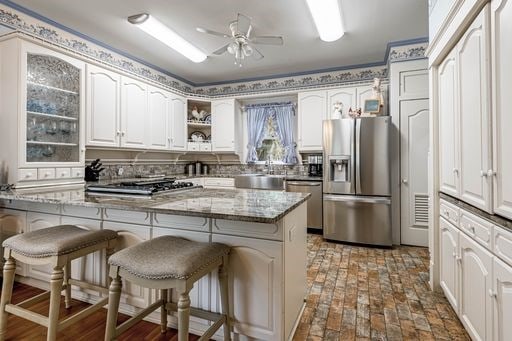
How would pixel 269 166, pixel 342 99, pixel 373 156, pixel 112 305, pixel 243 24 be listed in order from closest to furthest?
1. pixel 112 305
2. pixel 243 24
3. pixel 373 156
4. pixel 342 99
5. pixel 269 166

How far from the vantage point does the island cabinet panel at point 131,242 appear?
177 cm

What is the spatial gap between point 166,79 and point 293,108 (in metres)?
2.21

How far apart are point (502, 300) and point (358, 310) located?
0.96 m

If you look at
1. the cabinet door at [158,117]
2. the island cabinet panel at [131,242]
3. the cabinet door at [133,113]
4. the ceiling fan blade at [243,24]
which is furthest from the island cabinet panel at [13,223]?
the ceiling fan blade at [243,24]

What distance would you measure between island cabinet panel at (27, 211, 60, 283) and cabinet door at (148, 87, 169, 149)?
182 cm

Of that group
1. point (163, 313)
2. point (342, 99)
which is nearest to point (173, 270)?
point (163, 313)

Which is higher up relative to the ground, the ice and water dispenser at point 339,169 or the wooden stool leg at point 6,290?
the ice and water dispenser at point 339,169

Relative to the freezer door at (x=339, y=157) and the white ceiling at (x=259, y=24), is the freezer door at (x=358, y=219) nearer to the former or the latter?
the freezer door at (x=339, y=157)

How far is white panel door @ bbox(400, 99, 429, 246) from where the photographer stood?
132 inches

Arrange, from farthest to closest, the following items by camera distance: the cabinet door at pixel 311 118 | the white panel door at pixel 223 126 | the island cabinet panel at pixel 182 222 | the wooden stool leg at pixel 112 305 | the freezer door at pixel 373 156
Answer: the white panel door at pixel 223 126 → the cabinet door at pixel 311 118 → the freezer door at pixel 373 156 → the island cabinet panel at pixel 182 222 → the wooden stool leg at pixel 112 305

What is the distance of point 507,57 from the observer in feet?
3.89

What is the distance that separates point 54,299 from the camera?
1.44 metres

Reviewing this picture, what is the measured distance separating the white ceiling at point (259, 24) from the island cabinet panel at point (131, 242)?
6.74 feet

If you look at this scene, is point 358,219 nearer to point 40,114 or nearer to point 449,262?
point 449,262
